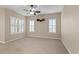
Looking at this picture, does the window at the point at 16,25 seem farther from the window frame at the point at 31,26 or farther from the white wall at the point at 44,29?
the white wall at the point at 44,29

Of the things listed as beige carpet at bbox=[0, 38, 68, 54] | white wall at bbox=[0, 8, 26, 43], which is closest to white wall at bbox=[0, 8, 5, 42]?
white wall at bbox=[0, 8, 26, 43]

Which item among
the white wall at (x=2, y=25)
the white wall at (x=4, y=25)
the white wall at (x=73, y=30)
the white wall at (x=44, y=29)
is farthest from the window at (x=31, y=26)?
the white wall at (x=73, y=30)

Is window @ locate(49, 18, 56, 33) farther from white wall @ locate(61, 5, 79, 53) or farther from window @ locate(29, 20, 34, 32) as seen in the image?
white wall @ locate(61, 5, 79, 53)

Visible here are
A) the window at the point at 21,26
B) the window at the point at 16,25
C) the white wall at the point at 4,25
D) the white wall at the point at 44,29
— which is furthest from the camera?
the window at the point at 21,26

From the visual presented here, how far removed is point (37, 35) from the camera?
24.7ft

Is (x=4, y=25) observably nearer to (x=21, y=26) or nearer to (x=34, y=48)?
(x=21, y=26)

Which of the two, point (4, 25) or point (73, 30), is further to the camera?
point (4, 25)

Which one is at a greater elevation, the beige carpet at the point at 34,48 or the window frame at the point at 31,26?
the window frame at the point at 31,26

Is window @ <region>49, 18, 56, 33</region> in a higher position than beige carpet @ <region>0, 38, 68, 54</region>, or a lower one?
higher

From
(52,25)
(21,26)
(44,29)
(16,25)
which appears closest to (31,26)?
(21,26)
